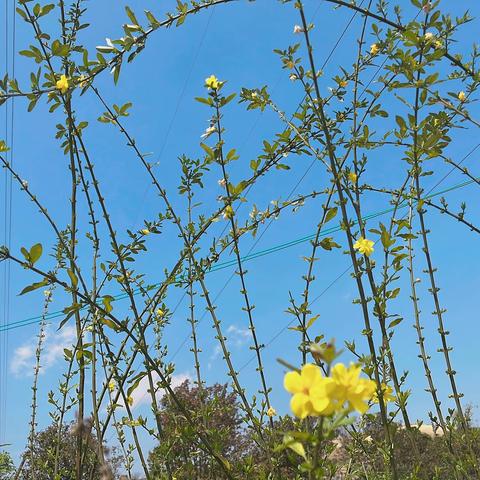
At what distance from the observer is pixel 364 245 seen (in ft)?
4.80

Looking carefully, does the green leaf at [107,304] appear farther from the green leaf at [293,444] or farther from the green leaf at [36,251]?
the green leaf at [293,444]

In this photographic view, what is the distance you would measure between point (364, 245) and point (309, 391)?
0.91 metres

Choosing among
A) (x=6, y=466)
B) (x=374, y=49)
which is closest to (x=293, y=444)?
(x=374, y=49)

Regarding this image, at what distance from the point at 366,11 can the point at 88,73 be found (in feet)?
3.34

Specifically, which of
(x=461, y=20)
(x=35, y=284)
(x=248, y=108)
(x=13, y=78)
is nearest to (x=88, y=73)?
(x=13, y=78)

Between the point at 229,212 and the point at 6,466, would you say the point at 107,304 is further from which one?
the point at 6,466

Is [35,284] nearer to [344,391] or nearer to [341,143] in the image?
[344,391]

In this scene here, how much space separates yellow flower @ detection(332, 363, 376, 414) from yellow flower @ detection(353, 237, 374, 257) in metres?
0.86

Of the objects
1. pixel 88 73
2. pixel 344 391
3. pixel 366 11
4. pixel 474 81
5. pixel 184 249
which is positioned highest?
pixel 88 73

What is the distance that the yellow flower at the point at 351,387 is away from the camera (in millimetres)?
602

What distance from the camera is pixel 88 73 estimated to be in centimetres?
178

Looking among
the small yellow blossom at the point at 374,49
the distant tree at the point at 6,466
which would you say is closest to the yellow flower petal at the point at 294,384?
the small yellow blossom at the point at 374,49

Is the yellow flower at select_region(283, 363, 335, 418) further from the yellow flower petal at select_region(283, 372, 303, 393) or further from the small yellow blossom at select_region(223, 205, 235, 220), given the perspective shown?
the small yellow blossom at select_region(223, 205, 235, 220)

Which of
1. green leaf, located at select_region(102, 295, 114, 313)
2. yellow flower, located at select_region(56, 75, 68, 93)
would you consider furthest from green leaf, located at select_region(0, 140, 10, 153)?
green leaf, located at select_region(102, 295, 114, 313)
